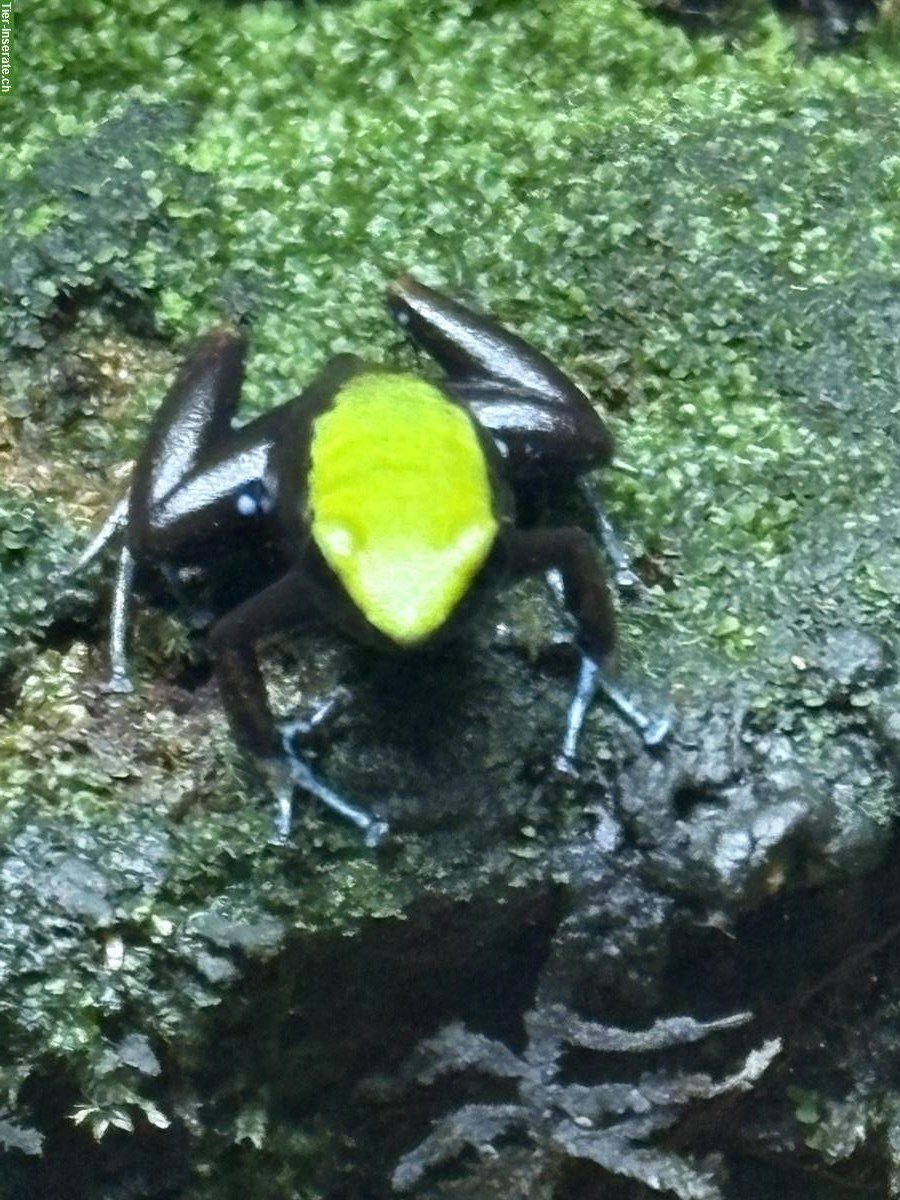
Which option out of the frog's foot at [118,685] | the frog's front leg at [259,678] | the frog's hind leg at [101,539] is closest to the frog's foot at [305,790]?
the frog's front leg at [259,678]

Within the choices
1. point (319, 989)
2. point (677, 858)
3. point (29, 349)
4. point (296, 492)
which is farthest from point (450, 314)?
point (319, 989)

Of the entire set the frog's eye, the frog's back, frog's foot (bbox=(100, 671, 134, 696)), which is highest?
the frog's back

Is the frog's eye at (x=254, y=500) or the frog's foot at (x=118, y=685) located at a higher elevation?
the frog's eye at (x=254, y=500)

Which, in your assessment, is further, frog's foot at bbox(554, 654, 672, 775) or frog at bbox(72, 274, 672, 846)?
frog's foot at bbox(554, 654, 672, 775)

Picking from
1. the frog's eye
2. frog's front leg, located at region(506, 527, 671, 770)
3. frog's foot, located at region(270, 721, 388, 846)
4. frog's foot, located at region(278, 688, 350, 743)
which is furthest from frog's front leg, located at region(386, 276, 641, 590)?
frog's foot, located at region(270, 721, 388, 846)

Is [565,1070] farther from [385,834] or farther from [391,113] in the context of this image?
[391,113]

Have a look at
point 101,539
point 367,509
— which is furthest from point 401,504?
point 101,539

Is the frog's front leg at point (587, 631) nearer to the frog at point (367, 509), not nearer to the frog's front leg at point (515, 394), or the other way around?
the frog at point (367, 509)

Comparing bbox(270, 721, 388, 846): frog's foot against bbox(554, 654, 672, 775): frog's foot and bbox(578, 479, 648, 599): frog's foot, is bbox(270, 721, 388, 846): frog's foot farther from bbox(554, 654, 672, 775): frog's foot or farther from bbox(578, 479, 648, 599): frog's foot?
bbox(578, 479, 648, 599): frog's foot
